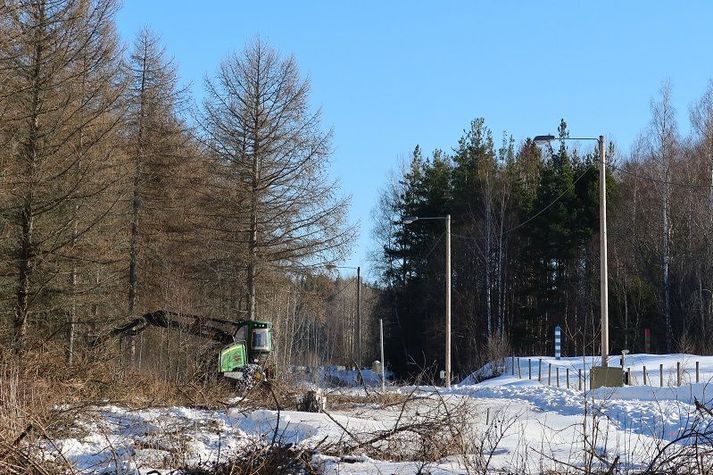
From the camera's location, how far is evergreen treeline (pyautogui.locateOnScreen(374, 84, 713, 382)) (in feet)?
157

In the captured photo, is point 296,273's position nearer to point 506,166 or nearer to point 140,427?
point 140,427

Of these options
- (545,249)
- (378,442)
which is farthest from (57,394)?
(545,249)

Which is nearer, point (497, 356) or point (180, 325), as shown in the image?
point (180, 325)

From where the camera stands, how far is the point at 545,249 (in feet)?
180

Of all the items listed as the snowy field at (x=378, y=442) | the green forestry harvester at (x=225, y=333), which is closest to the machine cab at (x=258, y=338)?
the green forestry harvester at (x=225, y=333)

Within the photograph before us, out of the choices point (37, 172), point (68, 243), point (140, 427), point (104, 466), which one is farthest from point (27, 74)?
point (104, 466)

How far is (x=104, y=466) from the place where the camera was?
884 centimetres

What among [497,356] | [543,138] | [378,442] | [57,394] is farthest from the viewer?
[497,356]

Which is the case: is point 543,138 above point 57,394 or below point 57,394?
above

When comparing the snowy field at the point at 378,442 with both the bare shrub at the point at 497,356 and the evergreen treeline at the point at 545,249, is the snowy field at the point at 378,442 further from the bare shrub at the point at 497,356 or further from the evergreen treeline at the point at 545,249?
the evergreen treeline at the point at 545,249

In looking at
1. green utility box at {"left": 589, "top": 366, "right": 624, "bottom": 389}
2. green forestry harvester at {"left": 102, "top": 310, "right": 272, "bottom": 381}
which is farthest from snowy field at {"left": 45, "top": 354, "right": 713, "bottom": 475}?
green forestry harvester at {"left": 102, "top": 310, "right": 272, "bottom": 381}

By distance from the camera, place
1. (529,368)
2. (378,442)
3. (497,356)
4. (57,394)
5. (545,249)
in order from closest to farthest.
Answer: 1. (378,442)
2. (57,394)
3. (529,368)
4. (497,356)
5. (545,249)

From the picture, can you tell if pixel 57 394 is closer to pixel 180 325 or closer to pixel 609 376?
pixel 180 325

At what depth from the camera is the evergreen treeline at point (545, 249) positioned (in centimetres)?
4791
